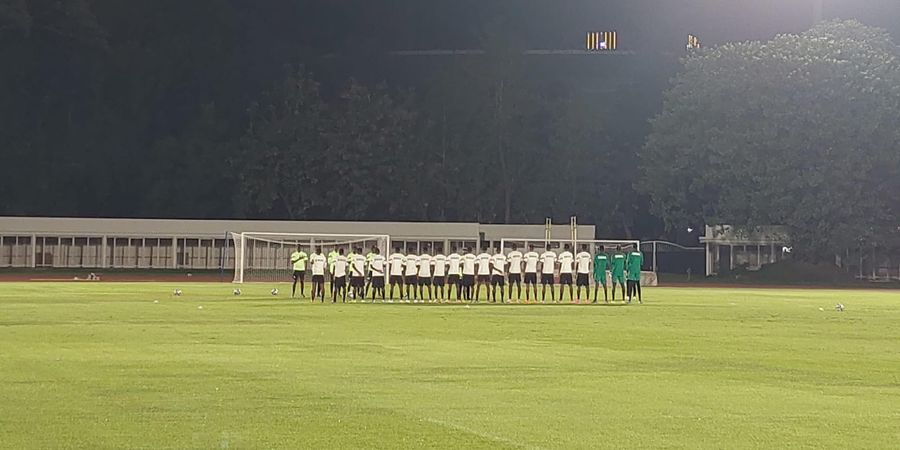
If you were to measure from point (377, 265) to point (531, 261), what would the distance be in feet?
14.6

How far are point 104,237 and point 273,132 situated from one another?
15.5 meters

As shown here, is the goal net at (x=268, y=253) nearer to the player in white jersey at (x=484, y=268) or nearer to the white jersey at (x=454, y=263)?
the white jersey at (x=454, y=263)

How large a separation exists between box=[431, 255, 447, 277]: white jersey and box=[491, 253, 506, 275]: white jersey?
1.31m

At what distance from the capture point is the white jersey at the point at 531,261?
37.3 m

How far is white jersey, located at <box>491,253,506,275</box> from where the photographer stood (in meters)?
36.9

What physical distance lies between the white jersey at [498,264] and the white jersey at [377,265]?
303 centimetres

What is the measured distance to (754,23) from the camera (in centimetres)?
8819

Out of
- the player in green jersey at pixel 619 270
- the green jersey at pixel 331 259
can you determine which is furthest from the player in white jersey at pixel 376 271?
the player in green jersey at pixel 619 270

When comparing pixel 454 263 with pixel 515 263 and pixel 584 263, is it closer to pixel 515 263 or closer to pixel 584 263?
pixel 515 263

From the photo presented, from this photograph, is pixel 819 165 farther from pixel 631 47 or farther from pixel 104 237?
pixel 104 237

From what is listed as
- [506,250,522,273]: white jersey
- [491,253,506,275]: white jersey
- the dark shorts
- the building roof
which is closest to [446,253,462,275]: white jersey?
[491,253,506,275]: white jersey

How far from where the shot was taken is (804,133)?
67.1m

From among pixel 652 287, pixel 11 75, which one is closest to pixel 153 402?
pixel 652 287

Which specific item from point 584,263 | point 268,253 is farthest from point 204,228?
point 584,263
